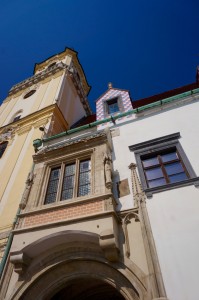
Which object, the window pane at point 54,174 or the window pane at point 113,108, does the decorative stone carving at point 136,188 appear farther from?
the window pane at point 113,108

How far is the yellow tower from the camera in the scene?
8.30 metres

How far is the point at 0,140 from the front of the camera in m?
12.4

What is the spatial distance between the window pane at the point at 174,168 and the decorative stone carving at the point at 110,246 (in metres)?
2.37

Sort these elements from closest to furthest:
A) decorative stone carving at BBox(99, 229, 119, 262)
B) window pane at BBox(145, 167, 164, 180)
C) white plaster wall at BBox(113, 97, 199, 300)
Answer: white plaster wall at BBox(113, 97, 199, 300) → decorative stone carving at BBox(99, 229, 119, 262) → window pane at BBox(145, 167, 164, 180)

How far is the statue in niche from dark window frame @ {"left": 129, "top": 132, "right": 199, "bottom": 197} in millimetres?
821

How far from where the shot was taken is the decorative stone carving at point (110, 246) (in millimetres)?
4680

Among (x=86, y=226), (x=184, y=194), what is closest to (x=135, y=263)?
(x=86, y=226)

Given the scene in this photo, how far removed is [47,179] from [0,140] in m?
6.63

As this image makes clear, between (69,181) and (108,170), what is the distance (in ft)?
4.66

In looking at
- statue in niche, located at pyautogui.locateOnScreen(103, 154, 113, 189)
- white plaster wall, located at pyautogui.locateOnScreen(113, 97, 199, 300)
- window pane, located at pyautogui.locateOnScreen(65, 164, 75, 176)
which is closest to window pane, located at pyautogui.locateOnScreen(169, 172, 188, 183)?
white plaster wall, located at pyautogui.locateOnScreen(113, 97, 199, 300)

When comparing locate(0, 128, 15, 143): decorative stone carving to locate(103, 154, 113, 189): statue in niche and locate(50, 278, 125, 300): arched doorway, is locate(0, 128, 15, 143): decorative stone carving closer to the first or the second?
locate(103, 154, 113, 189): statue in niche

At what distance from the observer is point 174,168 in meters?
6.02

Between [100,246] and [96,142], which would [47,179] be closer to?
[96,142]

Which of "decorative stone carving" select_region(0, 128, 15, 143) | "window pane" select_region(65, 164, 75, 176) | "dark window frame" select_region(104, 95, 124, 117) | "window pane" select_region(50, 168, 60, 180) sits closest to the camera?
"window pane" select_region(65, 164, 75, 176)
